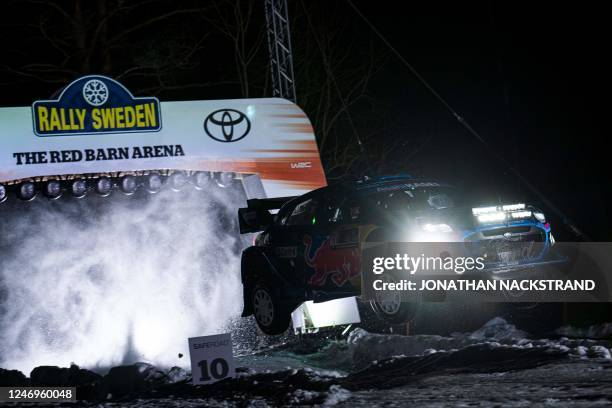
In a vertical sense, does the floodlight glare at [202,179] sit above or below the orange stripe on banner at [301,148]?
below

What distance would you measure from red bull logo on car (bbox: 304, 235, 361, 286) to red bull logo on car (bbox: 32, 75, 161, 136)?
123 inches

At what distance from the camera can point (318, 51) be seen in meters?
30.2

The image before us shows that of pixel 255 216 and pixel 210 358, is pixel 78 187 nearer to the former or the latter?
pixel 255 216

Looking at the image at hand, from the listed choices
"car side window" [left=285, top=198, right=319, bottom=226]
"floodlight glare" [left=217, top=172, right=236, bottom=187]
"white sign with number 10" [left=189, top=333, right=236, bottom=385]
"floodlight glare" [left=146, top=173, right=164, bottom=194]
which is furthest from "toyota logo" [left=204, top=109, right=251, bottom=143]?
"white sign with number 10" [left=189, top=333, right=236, bottom=385]

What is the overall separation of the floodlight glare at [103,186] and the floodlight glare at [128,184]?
190 millimetres

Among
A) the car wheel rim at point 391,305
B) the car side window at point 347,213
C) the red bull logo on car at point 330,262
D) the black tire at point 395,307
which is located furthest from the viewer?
the car side window at point 347,213

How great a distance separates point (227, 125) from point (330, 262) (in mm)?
→ 3320

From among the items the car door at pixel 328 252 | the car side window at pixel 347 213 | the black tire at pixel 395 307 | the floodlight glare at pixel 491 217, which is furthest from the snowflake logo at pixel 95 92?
the floodlight glare at pixel 491 217

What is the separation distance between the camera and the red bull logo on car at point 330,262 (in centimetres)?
1112

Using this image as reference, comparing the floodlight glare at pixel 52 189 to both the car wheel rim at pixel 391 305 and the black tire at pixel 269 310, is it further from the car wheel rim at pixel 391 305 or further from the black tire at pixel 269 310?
the car wheel rim at pixel 391 305

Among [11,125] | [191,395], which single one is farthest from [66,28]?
[191,395]

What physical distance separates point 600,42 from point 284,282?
9.83m

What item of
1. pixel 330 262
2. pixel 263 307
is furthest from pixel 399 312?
pixel 263 307

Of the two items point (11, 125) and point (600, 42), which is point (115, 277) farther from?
point (600, 42)
